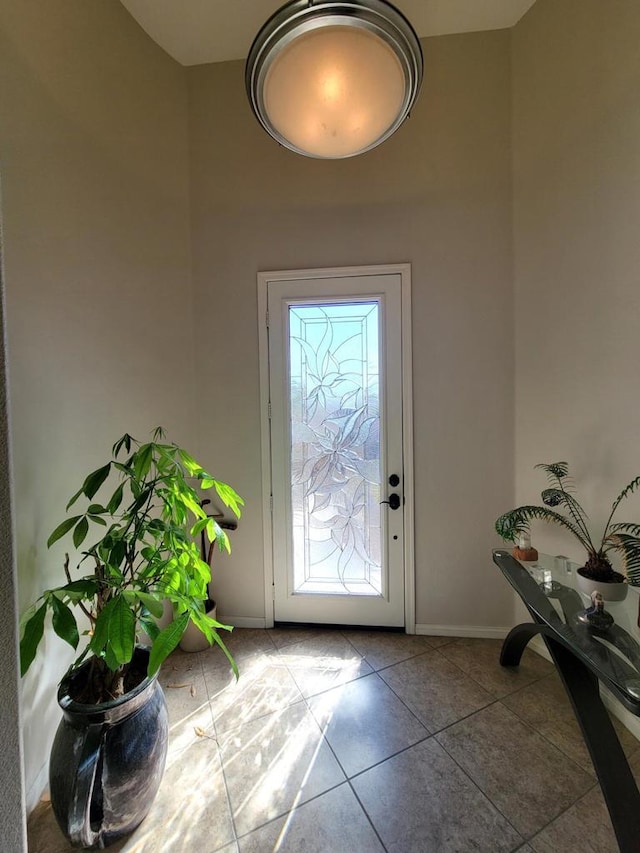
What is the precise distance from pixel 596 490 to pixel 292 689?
1.79m

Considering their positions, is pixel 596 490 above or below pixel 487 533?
above

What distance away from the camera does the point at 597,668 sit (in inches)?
40.9

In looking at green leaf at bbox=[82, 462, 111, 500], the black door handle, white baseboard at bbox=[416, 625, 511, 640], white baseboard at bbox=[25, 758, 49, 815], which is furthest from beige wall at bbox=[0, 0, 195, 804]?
white baseboard at bbox=[416, 625, 511, 640]

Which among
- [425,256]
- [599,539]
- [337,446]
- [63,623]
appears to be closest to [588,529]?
[599,539]

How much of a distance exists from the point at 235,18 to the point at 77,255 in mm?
1643

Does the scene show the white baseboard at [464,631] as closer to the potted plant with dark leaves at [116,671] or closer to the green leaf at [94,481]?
the potted plant with dark leaves at [116,671]

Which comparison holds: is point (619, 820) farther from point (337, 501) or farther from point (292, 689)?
point (337, 501)

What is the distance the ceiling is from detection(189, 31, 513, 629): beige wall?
8 cm

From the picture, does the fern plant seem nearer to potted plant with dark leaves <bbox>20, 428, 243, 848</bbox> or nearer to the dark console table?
the dark console table

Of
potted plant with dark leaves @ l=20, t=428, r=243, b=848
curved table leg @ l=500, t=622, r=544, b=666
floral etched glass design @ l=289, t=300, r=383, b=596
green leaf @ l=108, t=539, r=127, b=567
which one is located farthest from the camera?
floral etched glass design @ l=289, t=300, r=383, b=596

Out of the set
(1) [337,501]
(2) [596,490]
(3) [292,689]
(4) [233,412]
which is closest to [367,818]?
(3) [292,689]

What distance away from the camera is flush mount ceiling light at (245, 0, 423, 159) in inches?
40.4

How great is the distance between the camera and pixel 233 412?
87.0 inches

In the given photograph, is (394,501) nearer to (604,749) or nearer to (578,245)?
(604,749)
